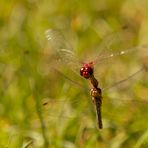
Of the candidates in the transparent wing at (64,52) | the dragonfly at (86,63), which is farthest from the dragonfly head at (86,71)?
the transparent wing at (64,52)

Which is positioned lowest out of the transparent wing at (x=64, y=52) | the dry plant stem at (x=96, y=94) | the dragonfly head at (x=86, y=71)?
the dry plant stem at (x=96, y=94)

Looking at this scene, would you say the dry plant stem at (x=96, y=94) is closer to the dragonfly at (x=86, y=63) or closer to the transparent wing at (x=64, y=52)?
the dragonfly at (x=86, y=63)

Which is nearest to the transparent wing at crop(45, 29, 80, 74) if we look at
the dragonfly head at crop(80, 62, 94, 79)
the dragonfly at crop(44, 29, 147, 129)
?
the dragonfly at crop(44, 29, 147, 129)

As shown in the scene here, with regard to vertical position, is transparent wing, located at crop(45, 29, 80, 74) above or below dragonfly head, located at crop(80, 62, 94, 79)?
above

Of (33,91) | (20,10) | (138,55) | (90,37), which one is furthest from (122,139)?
(20,10)

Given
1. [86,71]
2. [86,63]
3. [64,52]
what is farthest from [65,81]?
[86,71]

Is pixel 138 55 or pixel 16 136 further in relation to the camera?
pixel 138 55

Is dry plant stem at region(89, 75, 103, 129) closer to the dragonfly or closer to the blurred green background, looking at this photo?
the dragonfly

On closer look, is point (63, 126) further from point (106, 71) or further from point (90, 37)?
point (90, 37)
